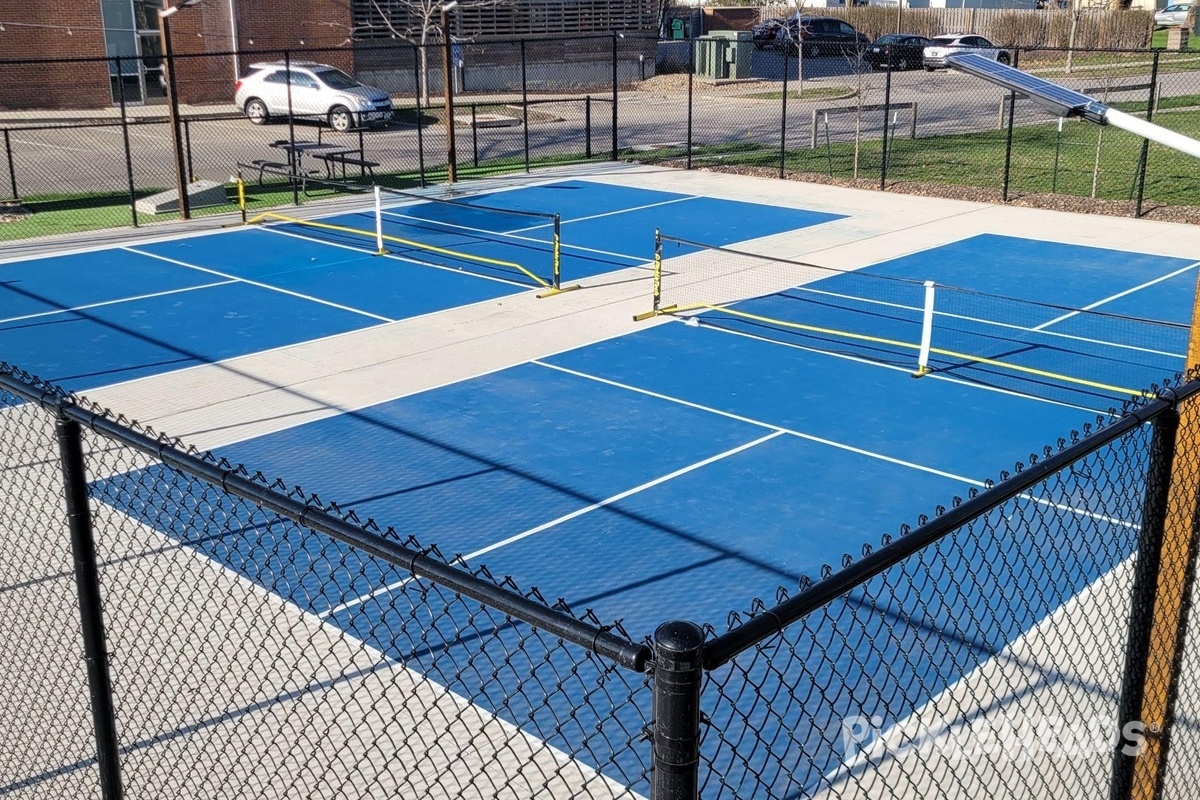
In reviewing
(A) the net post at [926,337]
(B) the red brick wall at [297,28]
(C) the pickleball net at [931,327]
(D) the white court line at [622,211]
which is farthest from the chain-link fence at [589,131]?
(A) the net post at [926,337]

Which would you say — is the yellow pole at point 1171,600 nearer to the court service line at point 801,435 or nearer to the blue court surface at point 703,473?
the blue court surface at point 703,473

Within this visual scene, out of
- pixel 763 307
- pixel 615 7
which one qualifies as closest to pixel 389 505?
pixel 763 307

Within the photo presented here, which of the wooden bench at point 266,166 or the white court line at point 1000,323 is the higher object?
the wooden bench at point 266,166

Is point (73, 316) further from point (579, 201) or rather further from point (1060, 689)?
point (1060, 689)

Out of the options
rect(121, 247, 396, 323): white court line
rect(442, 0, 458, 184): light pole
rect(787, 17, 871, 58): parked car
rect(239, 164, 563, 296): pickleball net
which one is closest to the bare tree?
rect(787, 17, 871, 58): parked car

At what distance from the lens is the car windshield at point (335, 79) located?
3738 cm

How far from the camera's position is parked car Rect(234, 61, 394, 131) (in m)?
36.7

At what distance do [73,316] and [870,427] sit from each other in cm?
1079

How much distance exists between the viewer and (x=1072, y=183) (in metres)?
27.4

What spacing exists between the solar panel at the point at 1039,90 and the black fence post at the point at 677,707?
2.95 m

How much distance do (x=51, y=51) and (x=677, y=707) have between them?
148ft

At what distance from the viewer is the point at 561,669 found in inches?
313

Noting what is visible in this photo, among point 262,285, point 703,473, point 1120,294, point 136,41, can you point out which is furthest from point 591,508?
point 136,41

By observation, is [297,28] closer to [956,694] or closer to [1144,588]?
[956,694]
